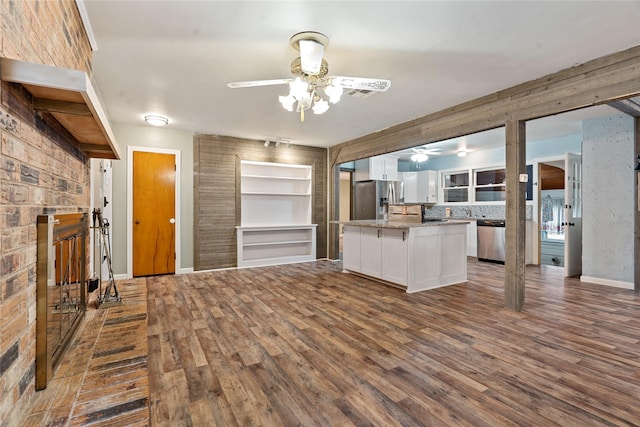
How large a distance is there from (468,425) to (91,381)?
2256 millimetres

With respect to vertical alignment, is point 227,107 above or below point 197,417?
above

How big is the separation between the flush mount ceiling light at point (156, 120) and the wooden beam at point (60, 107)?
10.6 feet

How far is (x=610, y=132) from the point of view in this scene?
470 centimetres

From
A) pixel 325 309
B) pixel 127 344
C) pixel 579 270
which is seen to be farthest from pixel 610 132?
pixel 127 344

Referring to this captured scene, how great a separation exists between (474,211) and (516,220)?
4337 millimetres

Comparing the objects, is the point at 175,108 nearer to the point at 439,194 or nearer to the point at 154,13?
the point at 154,13

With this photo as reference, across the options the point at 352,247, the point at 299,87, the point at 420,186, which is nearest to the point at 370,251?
the point at 352,247

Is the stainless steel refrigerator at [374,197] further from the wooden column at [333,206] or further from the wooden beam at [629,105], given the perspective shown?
the wooden beam at [629,105]

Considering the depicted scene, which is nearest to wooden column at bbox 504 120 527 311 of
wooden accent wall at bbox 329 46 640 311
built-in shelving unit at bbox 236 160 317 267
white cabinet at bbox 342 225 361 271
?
wooden accent wall at bbox 329 46 640 311

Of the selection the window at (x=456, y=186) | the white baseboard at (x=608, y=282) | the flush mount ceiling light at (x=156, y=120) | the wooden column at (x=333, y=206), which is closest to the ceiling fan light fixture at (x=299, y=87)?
the flush mount ceiling light at (x=156, y=120)

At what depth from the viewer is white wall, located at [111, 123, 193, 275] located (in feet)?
16.5

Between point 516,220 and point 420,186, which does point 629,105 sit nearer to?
point 516,220

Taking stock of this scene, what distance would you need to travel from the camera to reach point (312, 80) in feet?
9.05

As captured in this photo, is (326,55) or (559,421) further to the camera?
(326,55)
